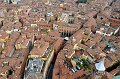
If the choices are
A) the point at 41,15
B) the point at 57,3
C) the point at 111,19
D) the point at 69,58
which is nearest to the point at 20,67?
the point at 69,58

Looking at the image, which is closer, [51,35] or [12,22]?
[51,35]

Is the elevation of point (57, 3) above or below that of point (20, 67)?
above

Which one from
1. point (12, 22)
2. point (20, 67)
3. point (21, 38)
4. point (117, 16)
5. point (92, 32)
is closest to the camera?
point (20, 67)

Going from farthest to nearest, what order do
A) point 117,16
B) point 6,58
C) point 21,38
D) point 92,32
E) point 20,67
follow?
1. point 117,16
2. point 92,32
3. point 21,38
4. point 6,58
5. point 20,67

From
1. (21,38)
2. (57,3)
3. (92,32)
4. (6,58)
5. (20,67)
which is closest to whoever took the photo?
(20,67)

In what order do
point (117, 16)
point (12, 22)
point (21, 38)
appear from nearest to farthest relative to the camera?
point (21, 38), point (12, 22), point (117, 16)

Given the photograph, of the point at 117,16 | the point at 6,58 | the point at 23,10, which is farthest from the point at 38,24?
the point at 117,16

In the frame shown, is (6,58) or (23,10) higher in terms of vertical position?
(23,10)

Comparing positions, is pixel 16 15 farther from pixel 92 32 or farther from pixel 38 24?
pixel 92 32

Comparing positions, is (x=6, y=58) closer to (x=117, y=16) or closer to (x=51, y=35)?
(x=51, y=35)
